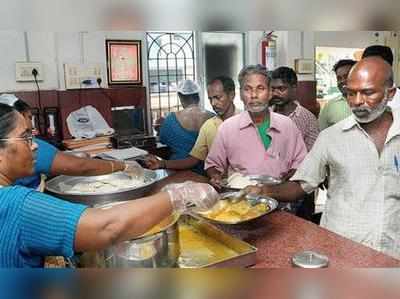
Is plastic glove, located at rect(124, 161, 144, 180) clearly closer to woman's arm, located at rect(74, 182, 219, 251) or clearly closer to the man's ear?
woman's arm, located at rect(74, 182, 219, 251)

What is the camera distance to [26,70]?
334 centimetres

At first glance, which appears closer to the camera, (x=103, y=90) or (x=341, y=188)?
(x=341, y=188)

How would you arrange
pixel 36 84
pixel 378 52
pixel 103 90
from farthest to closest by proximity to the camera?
1. pixel 103 90
2. pixel 36 84
3. pixel 378 52

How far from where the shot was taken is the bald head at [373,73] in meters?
1.38

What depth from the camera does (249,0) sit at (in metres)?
0.20

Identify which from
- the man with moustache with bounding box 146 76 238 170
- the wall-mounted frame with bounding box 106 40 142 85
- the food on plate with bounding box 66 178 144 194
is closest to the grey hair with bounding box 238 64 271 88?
the man with moustache with bounding box 146 76 238 170

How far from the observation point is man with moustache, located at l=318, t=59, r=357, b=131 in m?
2.78

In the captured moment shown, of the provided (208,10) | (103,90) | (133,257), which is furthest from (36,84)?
(208,10)

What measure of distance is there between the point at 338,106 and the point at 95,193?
2107mm

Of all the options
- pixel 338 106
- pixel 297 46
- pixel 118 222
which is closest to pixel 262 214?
pixel 118 222

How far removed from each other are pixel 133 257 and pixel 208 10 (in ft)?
2.27

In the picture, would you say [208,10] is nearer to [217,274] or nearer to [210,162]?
[217,274]

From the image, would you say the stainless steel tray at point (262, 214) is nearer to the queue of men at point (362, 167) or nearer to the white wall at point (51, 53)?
the queue of men at point (362, 167)

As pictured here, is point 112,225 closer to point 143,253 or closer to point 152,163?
point 143,253
